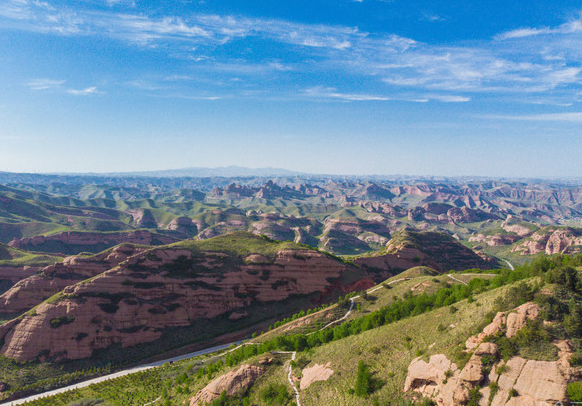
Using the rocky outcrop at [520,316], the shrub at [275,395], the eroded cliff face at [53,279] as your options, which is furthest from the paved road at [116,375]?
the rocky outcrop at [520,316]

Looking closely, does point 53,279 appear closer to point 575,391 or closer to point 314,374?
point 314,374

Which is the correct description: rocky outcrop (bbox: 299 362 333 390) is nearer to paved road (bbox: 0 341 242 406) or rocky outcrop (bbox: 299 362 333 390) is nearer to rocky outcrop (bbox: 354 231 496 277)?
paved road (bbox: 0 341 242 406)

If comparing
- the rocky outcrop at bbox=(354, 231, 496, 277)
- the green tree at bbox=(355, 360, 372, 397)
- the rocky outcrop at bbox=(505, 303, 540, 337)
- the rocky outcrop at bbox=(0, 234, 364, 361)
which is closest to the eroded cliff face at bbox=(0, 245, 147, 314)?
the rocky outcrop at bbox=(0, 234, 364, 361)

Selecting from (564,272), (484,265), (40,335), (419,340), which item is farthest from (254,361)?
(484,265)

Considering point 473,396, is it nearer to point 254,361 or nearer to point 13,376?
point 254,361

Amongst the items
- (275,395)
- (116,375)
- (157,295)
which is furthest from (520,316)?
(157,295)

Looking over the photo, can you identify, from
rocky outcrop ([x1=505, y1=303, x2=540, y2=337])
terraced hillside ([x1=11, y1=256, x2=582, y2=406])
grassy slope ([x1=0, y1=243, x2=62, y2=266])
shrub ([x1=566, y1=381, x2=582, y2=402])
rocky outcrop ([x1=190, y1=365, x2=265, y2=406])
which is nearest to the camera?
shrub ([x1=566, y1=381, x2=582, y2=402])

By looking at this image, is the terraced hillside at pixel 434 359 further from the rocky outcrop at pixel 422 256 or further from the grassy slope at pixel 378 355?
the rocky outcrop at pixel 422 256
